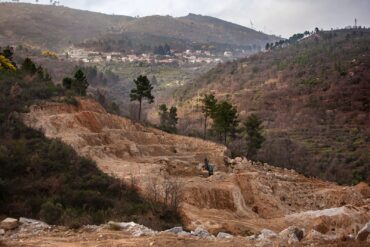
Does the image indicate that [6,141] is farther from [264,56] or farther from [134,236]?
[264,56]

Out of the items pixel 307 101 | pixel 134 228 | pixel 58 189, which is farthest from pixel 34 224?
pixel 307 101

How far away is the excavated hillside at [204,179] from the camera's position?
23219 millimetres

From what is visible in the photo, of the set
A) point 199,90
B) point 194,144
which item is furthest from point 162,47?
point 194,144

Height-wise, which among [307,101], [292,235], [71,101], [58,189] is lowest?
[58,189]

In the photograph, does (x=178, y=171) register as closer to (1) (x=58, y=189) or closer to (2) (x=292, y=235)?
(1) (x=58, y=189)

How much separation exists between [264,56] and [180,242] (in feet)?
408

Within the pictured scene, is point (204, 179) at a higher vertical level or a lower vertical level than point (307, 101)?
lower

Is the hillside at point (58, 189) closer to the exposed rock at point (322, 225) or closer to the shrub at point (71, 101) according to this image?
the exposed rock at point (322, 225)

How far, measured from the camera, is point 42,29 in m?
176

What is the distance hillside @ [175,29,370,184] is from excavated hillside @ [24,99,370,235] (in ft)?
40.4

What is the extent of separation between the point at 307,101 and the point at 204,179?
6389 centimetres

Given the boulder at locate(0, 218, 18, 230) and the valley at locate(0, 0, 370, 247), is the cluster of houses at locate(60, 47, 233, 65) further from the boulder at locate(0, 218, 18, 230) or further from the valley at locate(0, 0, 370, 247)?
the boulder at locate(0, 218, 18, 230)

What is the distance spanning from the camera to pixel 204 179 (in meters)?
29.7

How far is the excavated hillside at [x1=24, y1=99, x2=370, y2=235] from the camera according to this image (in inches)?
914
